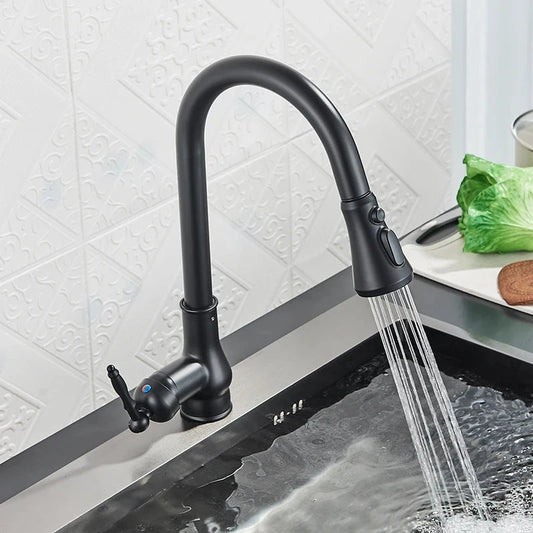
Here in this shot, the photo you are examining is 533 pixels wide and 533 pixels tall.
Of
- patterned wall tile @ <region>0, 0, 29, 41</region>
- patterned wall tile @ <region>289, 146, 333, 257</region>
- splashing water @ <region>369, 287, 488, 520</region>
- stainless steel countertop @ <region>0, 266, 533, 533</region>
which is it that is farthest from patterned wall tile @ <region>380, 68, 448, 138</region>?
patterned wall tile @ <region>0, 0, 29, 41</region>

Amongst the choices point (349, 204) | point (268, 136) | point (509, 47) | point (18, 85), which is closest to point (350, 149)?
point (349, 204)

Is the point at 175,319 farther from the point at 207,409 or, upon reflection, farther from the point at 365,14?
the point at 365,14

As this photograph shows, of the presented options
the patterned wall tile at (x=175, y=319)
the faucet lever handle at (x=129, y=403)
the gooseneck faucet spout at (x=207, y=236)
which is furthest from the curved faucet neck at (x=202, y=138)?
the patterned wall tile at (x=175, y=319)

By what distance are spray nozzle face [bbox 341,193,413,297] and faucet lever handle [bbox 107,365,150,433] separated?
0.28 m

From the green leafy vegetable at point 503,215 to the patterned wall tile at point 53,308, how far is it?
51 centimetres

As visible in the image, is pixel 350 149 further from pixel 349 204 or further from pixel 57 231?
pixel 57 231

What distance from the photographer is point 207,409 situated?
1.10 metres

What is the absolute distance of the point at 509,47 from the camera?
5.99ft

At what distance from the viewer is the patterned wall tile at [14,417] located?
113 centimetres

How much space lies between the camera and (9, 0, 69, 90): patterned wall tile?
1.03 metres

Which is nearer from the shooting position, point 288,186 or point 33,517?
point 33,517

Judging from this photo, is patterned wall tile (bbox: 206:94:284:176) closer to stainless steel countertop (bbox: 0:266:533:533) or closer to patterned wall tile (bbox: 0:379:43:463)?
stainless steel countertop (bbox: 0:266:533:533)

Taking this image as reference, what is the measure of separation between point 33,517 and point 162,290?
0.35 m

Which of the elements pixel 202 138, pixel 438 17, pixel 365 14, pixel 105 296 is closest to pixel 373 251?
pixel 202 138
